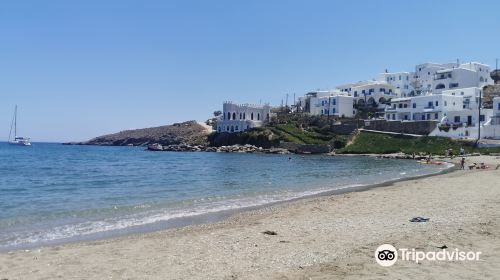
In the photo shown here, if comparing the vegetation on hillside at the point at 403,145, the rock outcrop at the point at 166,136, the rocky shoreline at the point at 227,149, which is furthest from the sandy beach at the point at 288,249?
the rock outcrop at the point at 166,136

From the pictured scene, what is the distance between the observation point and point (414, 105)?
87688 millimetres

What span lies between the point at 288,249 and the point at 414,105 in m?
83.8

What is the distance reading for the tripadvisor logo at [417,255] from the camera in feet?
30.0

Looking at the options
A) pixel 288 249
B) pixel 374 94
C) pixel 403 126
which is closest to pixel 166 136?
pixel 374 94

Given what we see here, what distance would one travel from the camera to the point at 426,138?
77.9 m

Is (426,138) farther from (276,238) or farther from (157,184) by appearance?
(276,238)

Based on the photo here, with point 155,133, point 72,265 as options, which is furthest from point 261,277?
point 155,133

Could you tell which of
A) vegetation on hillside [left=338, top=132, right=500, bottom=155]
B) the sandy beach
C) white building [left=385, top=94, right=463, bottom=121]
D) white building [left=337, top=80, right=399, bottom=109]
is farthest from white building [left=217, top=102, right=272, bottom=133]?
the sandy beach

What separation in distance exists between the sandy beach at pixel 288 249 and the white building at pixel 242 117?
Answer: 96.8 m

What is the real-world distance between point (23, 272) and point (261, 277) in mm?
5419

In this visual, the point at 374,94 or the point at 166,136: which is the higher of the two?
the point at 374,94

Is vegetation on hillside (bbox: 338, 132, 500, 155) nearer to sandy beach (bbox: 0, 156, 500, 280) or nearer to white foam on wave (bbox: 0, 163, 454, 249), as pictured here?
white foam on wave (bbox: 0, 163, 454, 249)

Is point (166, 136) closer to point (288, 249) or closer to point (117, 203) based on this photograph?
point (117, 203)

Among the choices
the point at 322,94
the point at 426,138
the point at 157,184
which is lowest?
the point at 157,184
